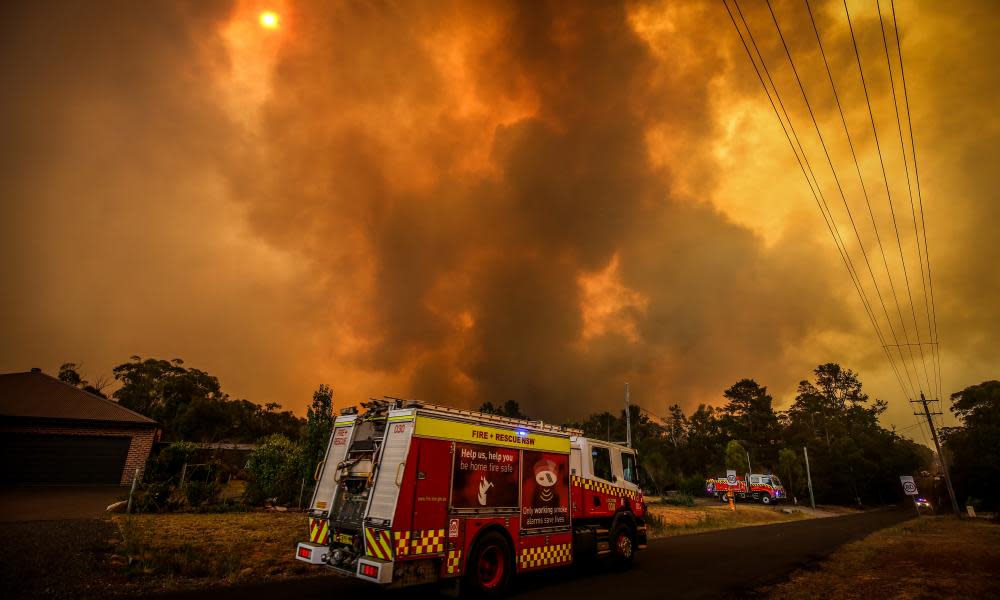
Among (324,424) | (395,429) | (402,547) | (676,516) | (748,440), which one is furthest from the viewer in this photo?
(748,440)

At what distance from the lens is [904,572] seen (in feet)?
37.3

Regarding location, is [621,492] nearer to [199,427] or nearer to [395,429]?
[395,429]

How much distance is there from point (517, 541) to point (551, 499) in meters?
1.33

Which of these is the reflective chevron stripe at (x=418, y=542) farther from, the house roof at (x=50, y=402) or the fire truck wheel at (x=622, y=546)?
the house roof at (x=50, y=402)

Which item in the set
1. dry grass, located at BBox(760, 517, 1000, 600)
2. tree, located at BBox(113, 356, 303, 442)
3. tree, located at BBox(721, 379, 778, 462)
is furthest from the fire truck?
tree, located at BBox(721, 379, 778, 462)

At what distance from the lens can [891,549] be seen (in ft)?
51.6

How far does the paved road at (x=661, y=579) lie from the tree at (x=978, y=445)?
130ft

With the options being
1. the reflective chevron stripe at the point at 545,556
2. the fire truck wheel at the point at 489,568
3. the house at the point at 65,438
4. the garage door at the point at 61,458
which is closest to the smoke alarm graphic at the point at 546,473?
the reflective chevron stripe at the point at 545,556

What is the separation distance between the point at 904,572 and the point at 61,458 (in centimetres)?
3649

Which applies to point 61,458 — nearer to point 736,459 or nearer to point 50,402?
point 50,402

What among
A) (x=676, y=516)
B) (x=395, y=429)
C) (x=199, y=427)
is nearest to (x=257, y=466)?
(x=395, y=429)

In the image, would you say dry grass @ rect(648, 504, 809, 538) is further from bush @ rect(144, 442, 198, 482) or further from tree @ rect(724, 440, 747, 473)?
bush @ rect(144, 442, 198, 482)

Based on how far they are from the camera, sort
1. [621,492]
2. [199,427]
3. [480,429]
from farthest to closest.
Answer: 1. [199,427]
2. [621,492]
3. [480,429]

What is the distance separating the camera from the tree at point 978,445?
3934 cm
